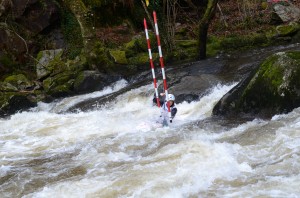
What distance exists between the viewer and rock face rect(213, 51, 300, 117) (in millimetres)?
6680

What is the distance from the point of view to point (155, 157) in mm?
5473

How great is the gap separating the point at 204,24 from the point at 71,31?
6.22 metres

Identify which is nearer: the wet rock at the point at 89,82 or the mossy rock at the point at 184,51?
the wet rock at the point at 89,82

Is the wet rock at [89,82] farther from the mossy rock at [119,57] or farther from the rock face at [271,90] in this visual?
the rock face at [271,90]

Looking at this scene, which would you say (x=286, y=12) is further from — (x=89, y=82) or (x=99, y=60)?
(x=89, y=82)

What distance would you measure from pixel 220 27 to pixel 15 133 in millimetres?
10849

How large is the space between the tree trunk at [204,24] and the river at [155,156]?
12.7 feet

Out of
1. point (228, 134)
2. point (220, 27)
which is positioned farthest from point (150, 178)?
point (220, 27)

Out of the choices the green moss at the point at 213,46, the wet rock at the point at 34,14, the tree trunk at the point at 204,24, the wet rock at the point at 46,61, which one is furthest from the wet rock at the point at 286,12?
the wet rock at the point at 34,14

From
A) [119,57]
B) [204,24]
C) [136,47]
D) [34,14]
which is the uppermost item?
[34,14]

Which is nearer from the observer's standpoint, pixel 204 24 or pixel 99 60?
pixel 204 24

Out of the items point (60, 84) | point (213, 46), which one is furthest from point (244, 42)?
point (60, 84)

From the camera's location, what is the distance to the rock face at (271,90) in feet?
21.9

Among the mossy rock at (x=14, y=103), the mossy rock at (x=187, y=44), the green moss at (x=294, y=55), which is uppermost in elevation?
the green moss at (x=294, y=55)
